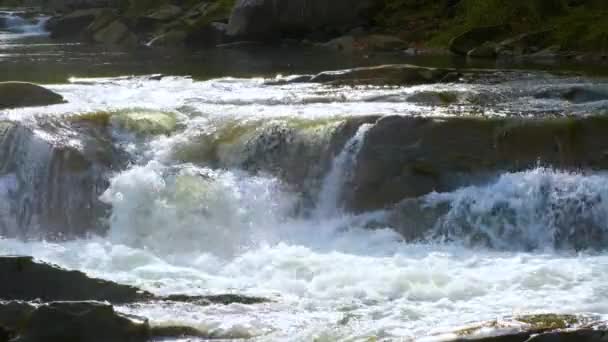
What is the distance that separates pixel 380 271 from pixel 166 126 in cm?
529

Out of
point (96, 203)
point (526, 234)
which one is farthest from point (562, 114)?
point (96, 203)

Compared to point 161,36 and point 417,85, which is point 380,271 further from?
point 161,36

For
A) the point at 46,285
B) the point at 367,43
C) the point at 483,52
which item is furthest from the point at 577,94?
the point at 367,43

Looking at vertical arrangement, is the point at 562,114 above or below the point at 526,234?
above

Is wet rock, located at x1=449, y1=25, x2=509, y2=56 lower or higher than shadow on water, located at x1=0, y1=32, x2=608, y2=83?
higher

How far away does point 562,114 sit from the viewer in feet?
47.9

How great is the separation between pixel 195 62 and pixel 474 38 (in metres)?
7.27

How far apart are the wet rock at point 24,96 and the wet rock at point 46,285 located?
6276 millimetres

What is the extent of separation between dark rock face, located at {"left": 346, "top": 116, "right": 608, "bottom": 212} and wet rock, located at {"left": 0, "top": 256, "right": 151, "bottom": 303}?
446 centimetres

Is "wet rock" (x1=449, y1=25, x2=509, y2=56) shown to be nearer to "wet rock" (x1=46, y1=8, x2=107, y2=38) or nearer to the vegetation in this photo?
the vegetation

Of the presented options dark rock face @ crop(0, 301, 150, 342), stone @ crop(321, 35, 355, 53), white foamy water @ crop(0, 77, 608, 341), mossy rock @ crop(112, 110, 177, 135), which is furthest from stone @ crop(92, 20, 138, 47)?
dark rock face @ crop(0, 301, 150, 342)

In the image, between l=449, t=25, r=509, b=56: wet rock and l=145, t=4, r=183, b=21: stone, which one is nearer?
l=449, t=25, r=509, b=56: wet rock

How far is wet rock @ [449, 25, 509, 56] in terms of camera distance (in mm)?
26828

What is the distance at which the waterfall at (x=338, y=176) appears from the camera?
13.9 metres
